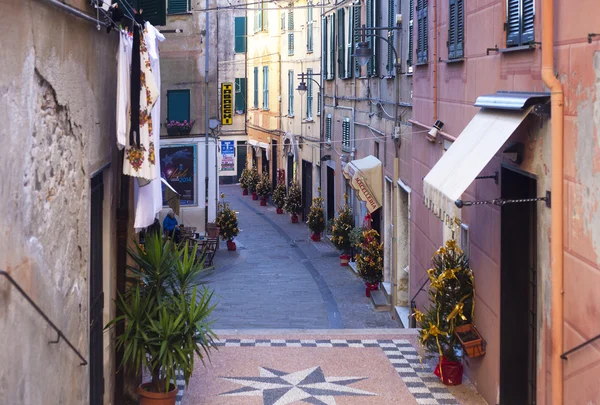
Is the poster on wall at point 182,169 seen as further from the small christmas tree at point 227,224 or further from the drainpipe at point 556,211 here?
the drainpipe at point 556,211

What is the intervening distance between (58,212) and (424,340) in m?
5.05

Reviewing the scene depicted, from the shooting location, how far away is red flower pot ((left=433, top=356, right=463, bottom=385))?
10055mm

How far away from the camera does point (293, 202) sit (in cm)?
3391

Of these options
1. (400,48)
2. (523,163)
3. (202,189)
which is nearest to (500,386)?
(523,163)

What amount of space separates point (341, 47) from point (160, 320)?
18.1 m

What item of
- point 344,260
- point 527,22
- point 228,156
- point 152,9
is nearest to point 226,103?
point 228,156

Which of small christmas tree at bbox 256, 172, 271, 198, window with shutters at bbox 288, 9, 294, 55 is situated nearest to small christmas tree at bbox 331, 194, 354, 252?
window with shutters at bbox 288, 9, 294, 55

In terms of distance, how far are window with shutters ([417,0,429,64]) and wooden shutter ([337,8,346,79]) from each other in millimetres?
10542

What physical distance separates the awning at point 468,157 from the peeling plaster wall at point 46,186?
291 centimetres

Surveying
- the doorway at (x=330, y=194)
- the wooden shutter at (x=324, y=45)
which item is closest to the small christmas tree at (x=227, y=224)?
the doorway at (x=330, y=194)

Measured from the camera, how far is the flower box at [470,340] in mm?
9633

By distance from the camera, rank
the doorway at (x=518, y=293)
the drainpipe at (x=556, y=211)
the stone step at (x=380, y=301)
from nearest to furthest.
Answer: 1. the drainpipe at (x=556, y=211)
2. the doorway at (x=518, y=293)
3. the stone step at (x=380, y=301)

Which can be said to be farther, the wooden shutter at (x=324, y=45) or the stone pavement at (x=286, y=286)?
the wooden shutter at (x=324, y=45)

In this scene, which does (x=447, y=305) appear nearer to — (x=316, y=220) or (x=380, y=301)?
(x=380, y=301)
